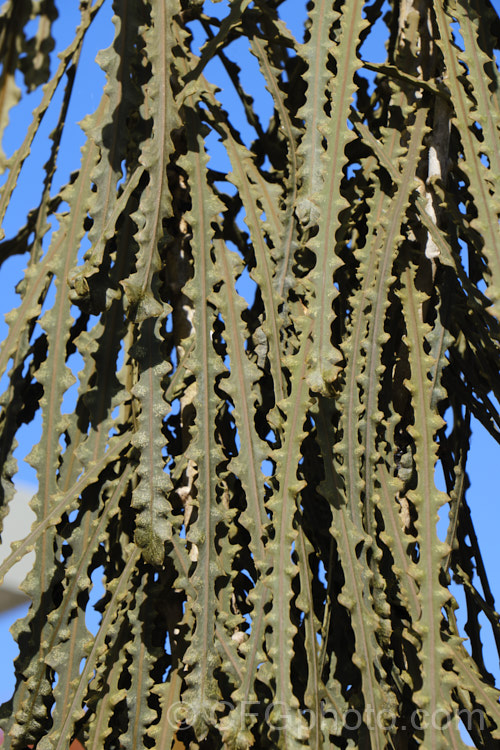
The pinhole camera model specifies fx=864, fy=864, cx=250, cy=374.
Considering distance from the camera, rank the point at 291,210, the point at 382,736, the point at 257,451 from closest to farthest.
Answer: the point at 382,736 < the point at 257,451 < the point at 291,210

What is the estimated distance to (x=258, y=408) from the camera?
1.01 metres

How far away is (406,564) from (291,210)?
445 millimetres

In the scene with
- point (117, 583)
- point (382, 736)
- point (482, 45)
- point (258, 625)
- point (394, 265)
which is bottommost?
point (382, 736)

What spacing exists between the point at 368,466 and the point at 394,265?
0.28 m

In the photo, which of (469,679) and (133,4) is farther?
(133,4)

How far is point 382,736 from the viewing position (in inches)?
31.3

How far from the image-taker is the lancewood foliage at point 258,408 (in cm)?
83

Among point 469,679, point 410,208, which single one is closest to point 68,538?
point 469,679

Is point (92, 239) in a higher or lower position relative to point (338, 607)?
higher

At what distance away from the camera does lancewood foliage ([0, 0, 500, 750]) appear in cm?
83

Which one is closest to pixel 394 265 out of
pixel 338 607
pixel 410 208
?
pixel 410 208

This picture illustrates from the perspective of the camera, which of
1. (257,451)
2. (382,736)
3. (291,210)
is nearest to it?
(382,736)

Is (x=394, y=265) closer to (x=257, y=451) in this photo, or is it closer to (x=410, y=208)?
(x=410, y=208)

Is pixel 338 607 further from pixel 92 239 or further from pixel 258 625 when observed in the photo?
pixel 92 239
